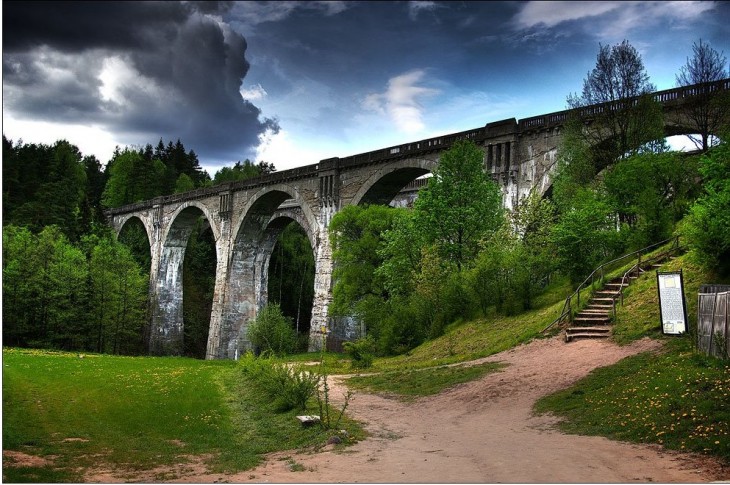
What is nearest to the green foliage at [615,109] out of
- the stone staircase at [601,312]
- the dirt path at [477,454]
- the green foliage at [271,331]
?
the stone staircase at [601,312]

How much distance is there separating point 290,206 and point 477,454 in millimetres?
41057

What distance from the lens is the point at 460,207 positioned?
2844 cm

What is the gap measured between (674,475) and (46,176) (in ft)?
223

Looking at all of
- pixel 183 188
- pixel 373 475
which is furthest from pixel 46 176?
pixel 373 475

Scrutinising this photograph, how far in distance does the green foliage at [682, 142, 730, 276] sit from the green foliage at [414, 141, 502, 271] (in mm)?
11487

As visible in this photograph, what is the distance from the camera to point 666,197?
2438 cm

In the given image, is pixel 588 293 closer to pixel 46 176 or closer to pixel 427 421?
pixel 427 421

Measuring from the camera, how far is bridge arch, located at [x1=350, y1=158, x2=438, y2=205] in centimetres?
3478

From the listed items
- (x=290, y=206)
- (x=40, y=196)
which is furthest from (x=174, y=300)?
(x=290, y=206)

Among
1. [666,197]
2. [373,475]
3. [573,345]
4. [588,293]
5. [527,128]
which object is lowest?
[373,475]

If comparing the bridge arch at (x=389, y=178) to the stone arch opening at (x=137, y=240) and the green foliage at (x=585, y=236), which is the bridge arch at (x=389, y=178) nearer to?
the green foliage at (x=585, y=236)

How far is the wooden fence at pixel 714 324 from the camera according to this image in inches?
455

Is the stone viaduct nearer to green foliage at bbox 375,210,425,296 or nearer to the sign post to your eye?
green foliage at bbox 375,210,425,296

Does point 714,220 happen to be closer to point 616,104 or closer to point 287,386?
point 287,386
